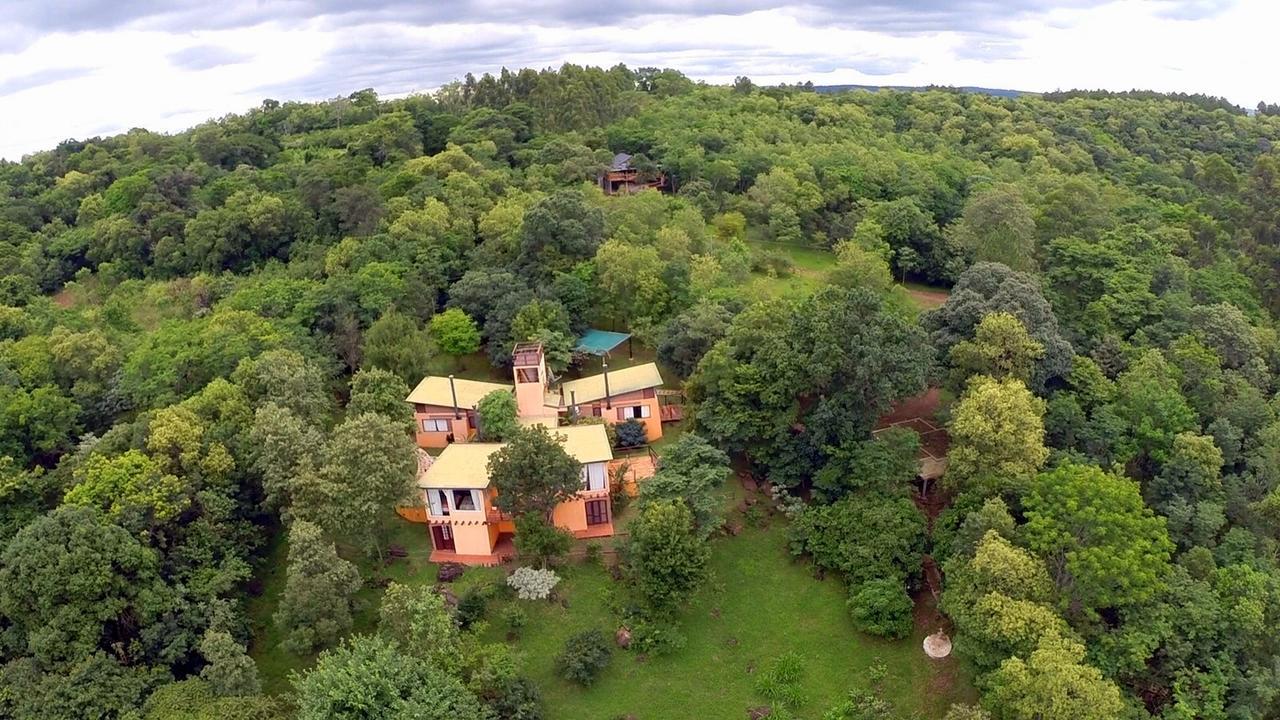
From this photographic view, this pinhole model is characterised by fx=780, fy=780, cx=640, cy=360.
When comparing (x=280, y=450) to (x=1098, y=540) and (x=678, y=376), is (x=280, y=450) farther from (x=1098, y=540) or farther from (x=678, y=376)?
(x=1098, y=540)

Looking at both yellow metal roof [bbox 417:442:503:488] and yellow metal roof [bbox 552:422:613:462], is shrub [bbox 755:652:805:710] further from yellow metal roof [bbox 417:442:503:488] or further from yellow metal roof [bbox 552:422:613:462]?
yellow metal roof [bbox 417:442:503:488]

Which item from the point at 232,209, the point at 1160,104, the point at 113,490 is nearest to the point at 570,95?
the point at 232,209

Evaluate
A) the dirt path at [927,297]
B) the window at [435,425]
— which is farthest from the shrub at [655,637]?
the dirt path at [927,297]

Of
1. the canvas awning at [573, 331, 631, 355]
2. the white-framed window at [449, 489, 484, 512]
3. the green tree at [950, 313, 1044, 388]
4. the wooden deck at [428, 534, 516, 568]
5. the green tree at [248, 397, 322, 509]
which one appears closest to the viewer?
the green tree at [248, 397, 322, 509]

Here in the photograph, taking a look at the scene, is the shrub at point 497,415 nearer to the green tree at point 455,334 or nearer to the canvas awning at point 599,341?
the green tree at point 455,334

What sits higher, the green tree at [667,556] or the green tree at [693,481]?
the green tree at [693,481]

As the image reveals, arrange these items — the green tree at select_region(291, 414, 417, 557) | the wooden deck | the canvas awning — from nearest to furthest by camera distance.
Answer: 1. the green tree at select_region(291, 414, 417, 557)
2. the wooden deck
3. the canvas awning

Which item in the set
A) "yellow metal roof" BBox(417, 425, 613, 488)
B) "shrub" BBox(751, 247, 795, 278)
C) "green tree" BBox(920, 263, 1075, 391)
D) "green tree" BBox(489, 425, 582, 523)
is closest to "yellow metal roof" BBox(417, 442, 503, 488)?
"yellow metal roof" BBox(417, 425, 613, 488)
